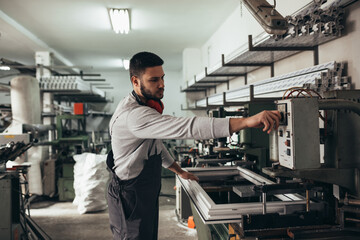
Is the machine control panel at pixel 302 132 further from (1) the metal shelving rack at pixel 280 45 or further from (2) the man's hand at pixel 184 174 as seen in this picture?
(2) the man's hand at pixel 184 174

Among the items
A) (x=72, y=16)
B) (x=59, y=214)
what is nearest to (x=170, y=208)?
(x=59, y=214)

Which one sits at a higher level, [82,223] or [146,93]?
[146,93]

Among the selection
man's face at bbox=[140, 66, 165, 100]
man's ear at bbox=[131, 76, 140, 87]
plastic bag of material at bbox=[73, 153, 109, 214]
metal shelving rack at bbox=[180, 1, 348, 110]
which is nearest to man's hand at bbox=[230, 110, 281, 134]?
man's face at bbox=[140, 66, 165, 100]

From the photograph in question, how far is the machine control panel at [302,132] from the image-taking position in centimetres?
109

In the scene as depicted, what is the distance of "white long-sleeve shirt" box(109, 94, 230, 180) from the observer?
116cm

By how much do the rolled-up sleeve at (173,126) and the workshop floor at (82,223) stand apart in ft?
7.19

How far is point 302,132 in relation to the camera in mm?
1096

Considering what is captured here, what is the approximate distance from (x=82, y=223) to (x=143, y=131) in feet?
9.30


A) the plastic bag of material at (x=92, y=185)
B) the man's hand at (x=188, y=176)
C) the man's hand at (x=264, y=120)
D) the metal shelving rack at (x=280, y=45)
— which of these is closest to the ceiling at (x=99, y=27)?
the metal shelving rack at (x=280, y=45)

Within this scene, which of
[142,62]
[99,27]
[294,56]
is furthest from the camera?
[99,27]

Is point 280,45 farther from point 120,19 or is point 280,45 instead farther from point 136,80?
point 120,19

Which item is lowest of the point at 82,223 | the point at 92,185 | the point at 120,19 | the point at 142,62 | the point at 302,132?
the point at 82,223

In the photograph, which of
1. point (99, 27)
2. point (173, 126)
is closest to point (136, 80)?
point (173, 126)

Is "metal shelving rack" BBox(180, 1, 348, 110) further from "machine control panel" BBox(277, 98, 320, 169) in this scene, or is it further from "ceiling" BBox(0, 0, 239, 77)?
"ceiling" BBox(0, 0, 239, 77)
